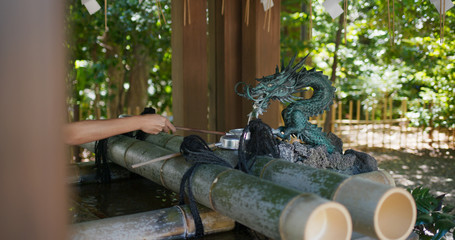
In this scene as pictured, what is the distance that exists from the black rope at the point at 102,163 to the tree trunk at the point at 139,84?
4.30 m

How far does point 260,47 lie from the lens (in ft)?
10.3

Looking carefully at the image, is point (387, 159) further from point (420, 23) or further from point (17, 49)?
point (17, 49)

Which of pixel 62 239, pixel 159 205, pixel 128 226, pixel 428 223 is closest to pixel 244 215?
pixel 128 226

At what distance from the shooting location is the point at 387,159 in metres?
6.56

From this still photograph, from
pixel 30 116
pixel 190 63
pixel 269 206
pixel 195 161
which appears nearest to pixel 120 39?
pixel 190 63

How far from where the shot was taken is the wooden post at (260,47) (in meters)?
3.12

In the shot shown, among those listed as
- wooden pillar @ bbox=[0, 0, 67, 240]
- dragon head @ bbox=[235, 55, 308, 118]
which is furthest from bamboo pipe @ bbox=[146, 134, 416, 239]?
wooden pillar @ bbox=[0, 0, 67, 240]

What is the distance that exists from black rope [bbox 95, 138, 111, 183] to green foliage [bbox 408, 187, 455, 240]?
5.55 ft

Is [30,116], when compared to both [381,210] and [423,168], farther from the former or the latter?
[423,168]

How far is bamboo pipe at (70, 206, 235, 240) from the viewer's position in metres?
1.60

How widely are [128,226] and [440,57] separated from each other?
686 centimetres

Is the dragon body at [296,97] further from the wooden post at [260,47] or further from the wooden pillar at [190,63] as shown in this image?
the wooden pillar at [190,63]

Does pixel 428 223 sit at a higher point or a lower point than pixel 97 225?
lower

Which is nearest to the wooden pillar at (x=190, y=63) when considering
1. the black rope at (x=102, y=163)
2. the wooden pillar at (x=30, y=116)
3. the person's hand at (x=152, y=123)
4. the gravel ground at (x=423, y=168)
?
the black rope at (x=102, y=163)
